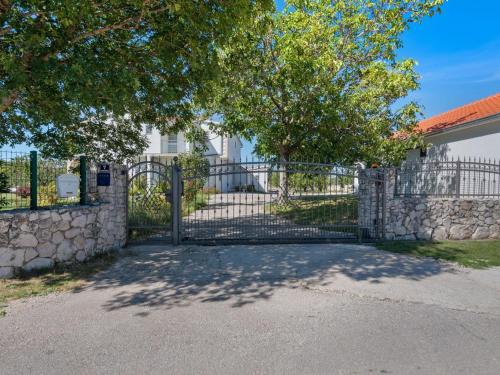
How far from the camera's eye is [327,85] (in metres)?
13.4

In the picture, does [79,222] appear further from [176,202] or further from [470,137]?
[470,137]

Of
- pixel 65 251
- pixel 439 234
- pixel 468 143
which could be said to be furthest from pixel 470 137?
pixel 65 251

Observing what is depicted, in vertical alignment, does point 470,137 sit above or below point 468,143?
above

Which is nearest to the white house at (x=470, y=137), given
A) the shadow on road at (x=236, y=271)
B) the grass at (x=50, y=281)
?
the shadow on road at (x=236, y=271)

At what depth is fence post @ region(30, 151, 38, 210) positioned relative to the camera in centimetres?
646

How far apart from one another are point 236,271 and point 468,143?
13.2m

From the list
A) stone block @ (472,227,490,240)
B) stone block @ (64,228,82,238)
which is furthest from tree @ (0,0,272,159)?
stone block @ (472,227,490,240)

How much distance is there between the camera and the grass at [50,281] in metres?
5.24

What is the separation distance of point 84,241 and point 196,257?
7.31 feet

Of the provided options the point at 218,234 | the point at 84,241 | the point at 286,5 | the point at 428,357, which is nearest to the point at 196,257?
the point at 84,241

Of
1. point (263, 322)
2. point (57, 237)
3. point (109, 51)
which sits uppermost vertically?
point (109, 51)

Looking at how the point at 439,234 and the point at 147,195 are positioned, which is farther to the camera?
the point at 439,234

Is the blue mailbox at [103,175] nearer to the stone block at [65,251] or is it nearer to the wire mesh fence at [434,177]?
the stone block at [65,251]

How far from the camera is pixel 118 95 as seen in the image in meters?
6.62
